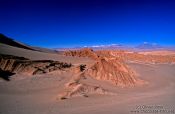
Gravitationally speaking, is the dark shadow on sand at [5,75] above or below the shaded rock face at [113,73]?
below

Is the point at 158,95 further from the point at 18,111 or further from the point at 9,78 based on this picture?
the point at 9,78

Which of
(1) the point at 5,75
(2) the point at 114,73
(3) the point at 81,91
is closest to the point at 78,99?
(3) the point at 81,91

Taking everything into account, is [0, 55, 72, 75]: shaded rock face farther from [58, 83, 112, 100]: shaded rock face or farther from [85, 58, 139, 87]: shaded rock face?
[58, 83, 112, 100]: shaded rock face

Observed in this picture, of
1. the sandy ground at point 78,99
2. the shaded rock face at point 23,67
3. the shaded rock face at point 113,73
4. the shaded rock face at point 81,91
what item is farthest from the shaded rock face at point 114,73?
the shaded rock face at point 23,67

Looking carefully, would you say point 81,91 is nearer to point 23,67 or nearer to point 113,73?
point 113,73

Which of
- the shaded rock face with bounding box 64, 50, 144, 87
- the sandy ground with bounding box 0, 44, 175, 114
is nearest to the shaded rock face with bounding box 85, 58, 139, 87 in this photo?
the shaded rock face with bounding box 64, 50, 144, 87

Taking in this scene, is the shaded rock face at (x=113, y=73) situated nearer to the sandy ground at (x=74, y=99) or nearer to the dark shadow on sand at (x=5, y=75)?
the sandy ground at (x=74, y=99)

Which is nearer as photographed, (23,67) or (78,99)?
(78,99)

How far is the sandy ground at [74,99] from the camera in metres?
10.2

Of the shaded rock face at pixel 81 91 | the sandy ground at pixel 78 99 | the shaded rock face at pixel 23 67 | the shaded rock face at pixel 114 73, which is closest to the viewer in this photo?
the sandy ground at pixel 78 99

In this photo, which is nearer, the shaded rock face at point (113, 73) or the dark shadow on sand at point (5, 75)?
the shaded rock face at point (113, 73)

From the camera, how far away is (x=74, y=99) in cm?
1180

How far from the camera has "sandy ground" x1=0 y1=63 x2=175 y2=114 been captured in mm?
10167

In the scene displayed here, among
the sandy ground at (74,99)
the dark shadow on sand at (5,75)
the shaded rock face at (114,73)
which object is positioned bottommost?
the sandy ground at (74,99)
